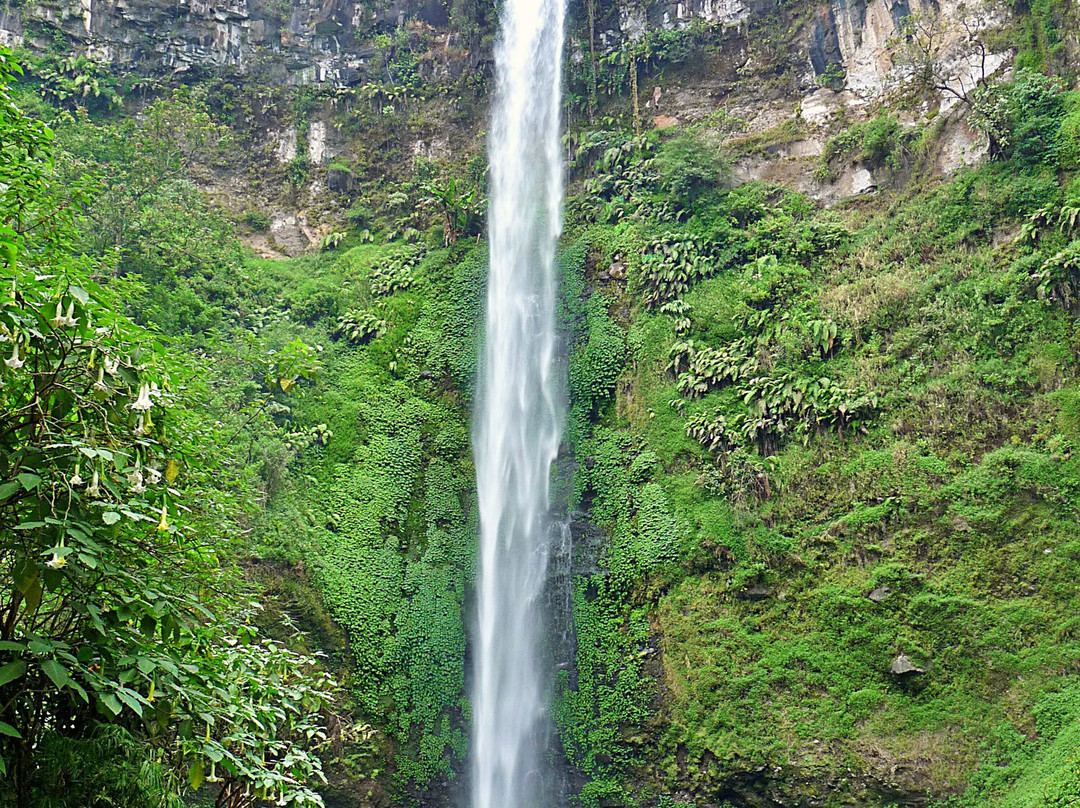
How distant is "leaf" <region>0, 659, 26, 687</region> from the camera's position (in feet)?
8.33

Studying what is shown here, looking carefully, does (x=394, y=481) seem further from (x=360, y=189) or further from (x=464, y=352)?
(x=360, y=189)

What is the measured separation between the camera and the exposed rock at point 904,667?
11.0 metres

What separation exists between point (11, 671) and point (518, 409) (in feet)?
49.6

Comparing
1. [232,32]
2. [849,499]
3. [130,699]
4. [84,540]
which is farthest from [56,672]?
[232,32]

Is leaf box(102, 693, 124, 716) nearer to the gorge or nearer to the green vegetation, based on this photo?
the gorge

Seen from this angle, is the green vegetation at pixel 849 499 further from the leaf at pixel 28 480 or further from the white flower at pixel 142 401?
the leaf at pixel 28 480

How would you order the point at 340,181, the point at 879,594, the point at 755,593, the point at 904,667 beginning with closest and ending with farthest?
the point at 904,667 → the point at 879,594 → the point at 755,593 → the point at 340,181

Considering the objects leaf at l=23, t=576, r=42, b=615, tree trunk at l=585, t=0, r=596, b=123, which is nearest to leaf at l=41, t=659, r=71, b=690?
leaf at l=23, t=576, r=42, b=615

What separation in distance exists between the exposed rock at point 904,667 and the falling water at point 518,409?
5787 mm

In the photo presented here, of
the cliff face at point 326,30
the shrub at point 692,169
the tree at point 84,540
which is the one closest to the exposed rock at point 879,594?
the shrub at point 692,169

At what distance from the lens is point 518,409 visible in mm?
17625

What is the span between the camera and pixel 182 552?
385cm

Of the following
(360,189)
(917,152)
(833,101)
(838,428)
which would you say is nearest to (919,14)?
(833,101)

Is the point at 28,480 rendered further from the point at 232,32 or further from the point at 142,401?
the point at 232,32
